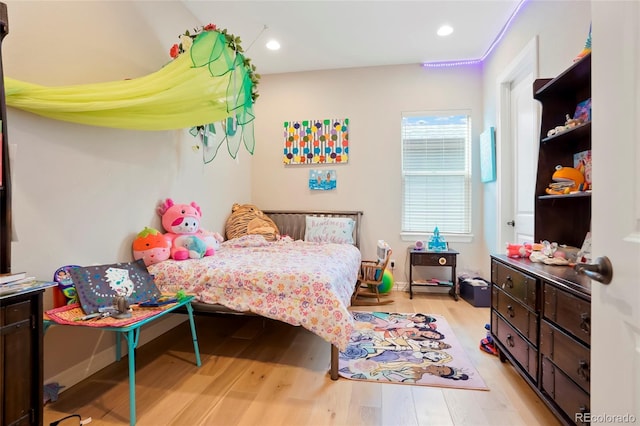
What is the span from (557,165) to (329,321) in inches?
70.5

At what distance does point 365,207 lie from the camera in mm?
4137

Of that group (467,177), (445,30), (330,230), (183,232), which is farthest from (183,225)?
(467,177)

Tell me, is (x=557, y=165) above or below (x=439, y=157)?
below

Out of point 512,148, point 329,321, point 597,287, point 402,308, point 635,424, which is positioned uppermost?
point 512,148

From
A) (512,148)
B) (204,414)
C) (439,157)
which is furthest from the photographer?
(439,157)

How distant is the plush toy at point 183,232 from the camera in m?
2.50

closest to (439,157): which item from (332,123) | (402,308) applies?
(332,123)

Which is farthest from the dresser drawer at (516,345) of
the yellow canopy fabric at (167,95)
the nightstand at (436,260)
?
the yellow canopy fabric at (167,95)

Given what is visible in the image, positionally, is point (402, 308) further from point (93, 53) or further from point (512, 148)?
point (93, 53)

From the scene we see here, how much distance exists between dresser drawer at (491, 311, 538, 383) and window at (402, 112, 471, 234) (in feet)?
6.45

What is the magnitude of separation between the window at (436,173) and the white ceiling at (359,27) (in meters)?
0.79

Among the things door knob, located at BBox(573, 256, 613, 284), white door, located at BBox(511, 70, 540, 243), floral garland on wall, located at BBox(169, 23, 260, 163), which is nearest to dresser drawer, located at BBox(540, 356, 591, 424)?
door knob, located at BBox(573, 256, 613, 284)

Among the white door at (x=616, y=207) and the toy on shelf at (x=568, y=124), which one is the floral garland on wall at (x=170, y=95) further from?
the toy on shelf at (x=568, y=124)

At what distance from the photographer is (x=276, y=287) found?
198 cm
